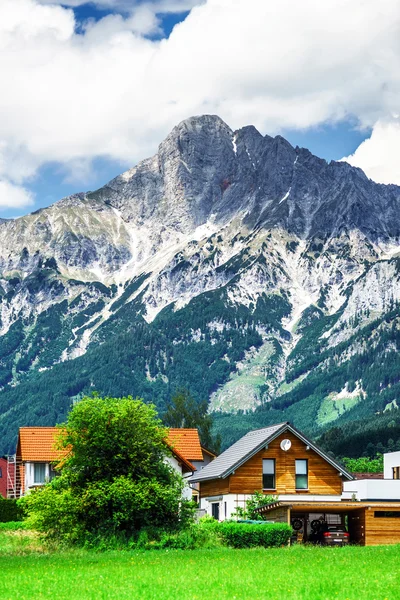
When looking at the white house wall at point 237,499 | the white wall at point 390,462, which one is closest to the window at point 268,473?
the white house wall at point 237,499

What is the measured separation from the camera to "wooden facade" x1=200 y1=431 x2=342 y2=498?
260 feet

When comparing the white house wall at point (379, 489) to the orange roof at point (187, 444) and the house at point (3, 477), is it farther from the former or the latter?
the house at point (3, 477)

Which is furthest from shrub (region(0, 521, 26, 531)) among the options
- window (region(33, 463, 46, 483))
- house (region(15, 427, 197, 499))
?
window (region(33, 463, 46, 483))

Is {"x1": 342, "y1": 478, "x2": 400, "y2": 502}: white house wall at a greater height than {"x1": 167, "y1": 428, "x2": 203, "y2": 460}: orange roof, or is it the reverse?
{"x1": 167, "y1": 428, "x2": 203, "y2": 460}: orange roof

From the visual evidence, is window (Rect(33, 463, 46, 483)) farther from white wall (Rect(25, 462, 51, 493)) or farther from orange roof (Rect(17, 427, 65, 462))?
orange roof (Rect(17, 427, 65, 462))

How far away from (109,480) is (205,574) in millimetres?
21002

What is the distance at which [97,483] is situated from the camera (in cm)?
6147

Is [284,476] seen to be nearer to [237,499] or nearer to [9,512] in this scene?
[237,499]

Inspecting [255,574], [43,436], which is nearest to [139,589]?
[255,574]

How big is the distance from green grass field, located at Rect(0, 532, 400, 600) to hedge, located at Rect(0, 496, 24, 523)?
26519mm

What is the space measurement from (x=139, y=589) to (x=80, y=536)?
2327cm

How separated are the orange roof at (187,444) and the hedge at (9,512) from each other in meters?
20.3

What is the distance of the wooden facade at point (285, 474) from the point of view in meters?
79.4

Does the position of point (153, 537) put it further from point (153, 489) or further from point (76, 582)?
point (76, 582)
